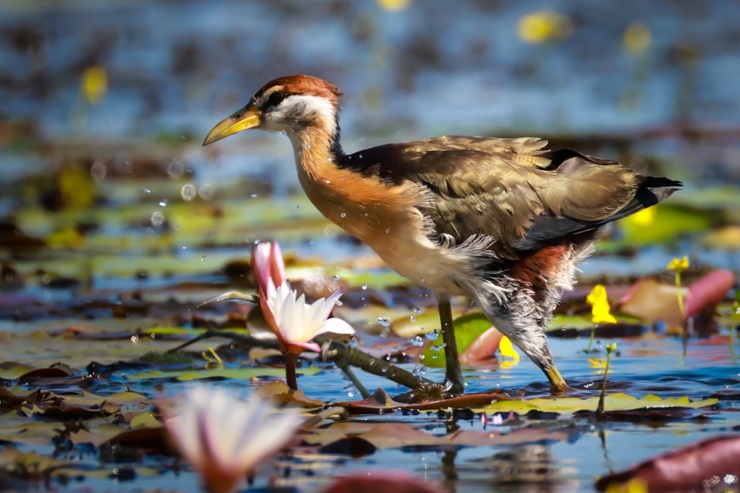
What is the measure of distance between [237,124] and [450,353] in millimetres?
1489

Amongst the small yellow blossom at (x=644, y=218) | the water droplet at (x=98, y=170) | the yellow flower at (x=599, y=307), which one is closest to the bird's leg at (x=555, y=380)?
the yellow flower at (x=599, y=307)

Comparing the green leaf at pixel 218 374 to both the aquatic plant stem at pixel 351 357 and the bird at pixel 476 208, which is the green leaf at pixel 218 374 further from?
the bird at pixel 476 208

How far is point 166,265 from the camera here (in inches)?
357

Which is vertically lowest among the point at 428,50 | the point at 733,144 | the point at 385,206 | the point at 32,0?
the point at 385,206

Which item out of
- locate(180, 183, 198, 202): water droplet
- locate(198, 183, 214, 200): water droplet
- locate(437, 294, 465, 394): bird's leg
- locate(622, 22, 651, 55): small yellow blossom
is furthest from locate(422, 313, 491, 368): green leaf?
locate(622, 22, 651, 55): small yellow blossom

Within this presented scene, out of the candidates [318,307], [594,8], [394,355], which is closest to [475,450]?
[318,307]

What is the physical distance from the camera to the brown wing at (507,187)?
620 centimetres

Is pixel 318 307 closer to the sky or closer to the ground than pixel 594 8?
closer to the ground

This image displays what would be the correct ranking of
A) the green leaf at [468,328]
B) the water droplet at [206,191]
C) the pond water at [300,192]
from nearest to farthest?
the pond water at [300,192] < the green leaf at [468,328] < the water droplet at [206,191]

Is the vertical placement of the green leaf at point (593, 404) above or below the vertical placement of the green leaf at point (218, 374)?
below

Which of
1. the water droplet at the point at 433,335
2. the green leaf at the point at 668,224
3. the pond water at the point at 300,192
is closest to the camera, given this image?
the pond water at the point at 300,192

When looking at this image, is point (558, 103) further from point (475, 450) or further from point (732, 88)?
point (475, 450)

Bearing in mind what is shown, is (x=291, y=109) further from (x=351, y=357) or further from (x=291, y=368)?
(x=291, y=368)

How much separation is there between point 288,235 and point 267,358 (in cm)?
319
